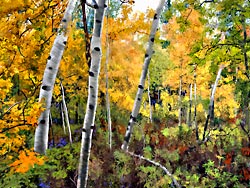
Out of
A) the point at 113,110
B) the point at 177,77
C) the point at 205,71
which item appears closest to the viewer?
the point at 205,71

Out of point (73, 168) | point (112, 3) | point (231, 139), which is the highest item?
point (112, 3)

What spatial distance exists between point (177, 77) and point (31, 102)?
11.5 meters

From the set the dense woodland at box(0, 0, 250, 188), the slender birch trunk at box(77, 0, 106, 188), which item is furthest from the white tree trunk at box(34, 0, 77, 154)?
the slender birch trunk at box(77, 0, 106, 188)

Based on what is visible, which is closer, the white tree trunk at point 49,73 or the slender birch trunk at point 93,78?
the slender birch trunk at point 93,78

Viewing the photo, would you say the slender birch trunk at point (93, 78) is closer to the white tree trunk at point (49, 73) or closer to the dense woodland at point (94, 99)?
the dense woodland at point (94, 99)

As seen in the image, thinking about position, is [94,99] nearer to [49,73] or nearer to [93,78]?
[93,78]

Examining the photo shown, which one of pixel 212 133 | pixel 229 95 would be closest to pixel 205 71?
pixel 212 133

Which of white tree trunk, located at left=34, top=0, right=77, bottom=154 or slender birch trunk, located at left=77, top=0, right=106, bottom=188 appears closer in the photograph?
slender birch trunk, located at left=77, top=0, right=106, bottom=188

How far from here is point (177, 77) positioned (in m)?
14.3

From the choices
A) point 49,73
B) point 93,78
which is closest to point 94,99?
point 93,78

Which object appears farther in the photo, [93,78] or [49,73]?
[49,73]

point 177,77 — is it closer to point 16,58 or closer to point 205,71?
point 205,71

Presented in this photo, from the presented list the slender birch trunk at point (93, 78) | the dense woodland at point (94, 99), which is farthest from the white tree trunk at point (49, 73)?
A: the slender birch trunk at point (93, 78)

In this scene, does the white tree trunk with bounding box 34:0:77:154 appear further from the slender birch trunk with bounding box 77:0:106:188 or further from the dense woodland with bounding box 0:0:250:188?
the slender birch trunk with bounding box 77:0:106:188
